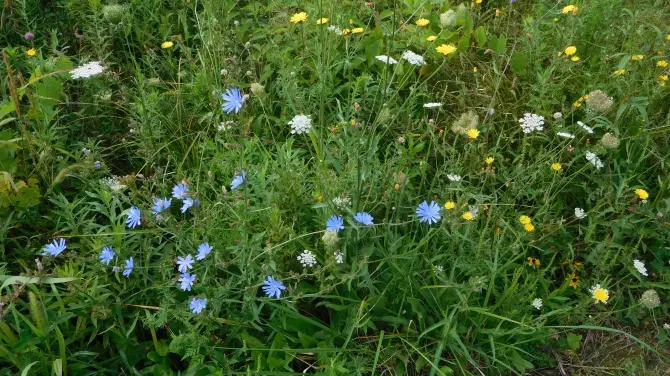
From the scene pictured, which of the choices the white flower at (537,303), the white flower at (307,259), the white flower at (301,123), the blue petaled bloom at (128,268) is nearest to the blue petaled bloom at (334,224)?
the white flower at (307,259)

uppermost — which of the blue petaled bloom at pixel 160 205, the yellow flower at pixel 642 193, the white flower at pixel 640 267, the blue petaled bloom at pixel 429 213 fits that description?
the blue petaled bloom at pixel 160 205

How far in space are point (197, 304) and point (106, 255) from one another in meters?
0.33

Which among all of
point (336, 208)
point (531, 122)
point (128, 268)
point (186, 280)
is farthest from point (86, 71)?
point (531, 122)

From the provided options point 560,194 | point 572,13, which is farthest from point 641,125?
point 572,13

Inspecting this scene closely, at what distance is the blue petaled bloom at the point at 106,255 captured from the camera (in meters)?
1.84

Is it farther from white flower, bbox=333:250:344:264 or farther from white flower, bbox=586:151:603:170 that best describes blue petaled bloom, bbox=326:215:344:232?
white flower, bbox=586:151:603:170

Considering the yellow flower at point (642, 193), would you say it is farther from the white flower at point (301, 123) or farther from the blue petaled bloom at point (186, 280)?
the blue petaled bloom at point (186, 280)

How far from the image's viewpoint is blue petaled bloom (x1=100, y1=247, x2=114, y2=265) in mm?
1841

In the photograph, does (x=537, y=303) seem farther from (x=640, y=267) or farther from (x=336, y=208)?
(x=336, y=208)

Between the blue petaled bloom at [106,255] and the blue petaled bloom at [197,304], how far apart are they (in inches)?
11.8

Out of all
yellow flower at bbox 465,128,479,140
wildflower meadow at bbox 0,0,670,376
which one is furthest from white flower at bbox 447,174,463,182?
yellow flower at bbox 465,128,479,140

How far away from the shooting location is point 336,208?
189cm

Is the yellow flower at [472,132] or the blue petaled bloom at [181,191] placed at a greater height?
the blue petaled bloom at [181,191]

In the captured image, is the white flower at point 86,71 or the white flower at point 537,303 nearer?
the white flower at point 537,303
